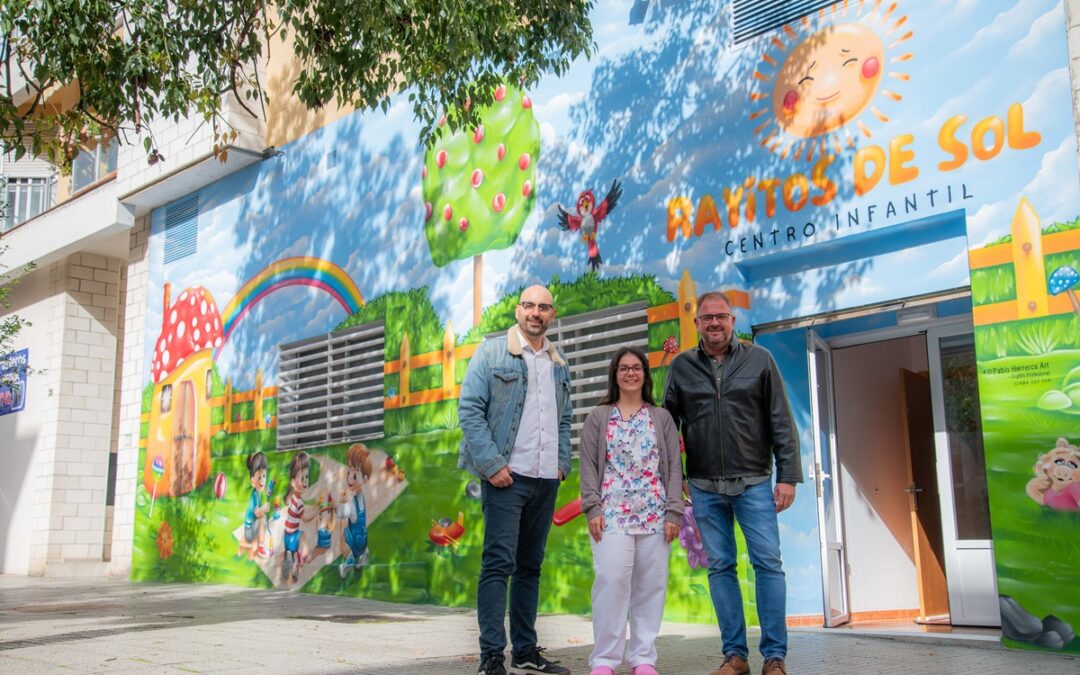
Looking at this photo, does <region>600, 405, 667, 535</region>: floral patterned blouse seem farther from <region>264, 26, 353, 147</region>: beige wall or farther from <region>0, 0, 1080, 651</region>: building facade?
<region>264, 26, 353, 147</region>: beige wall

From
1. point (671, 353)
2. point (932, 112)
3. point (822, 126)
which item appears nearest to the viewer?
point (932, 112)

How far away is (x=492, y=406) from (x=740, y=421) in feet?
3.85

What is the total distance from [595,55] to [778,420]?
196 inches

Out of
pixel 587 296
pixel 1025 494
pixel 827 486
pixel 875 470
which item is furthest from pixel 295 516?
pixel 1025 494

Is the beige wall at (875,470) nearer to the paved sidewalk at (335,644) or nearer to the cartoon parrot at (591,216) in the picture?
the paved sidewalk at (335,644)

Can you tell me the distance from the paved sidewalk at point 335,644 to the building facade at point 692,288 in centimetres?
66

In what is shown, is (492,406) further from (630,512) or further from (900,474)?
(900,474)

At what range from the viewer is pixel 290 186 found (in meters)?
12.0

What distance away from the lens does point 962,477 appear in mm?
7332

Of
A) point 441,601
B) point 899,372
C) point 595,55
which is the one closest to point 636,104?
point 595,55

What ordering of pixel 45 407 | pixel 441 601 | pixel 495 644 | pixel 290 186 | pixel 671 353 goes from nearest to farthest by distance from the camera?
pixel 495 644
pixel 671 353
pixel 441 601
pixel 290 186
pixel 45 407

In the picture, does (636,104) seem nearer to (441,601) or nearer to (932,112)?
(932,112)

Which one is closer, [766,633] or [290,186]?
[766,633]

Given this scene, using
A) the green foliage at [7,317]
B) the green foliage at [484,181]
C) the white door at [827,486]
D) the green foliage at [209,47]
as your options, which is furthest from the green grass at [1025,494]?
the green foliage at [7,317]
